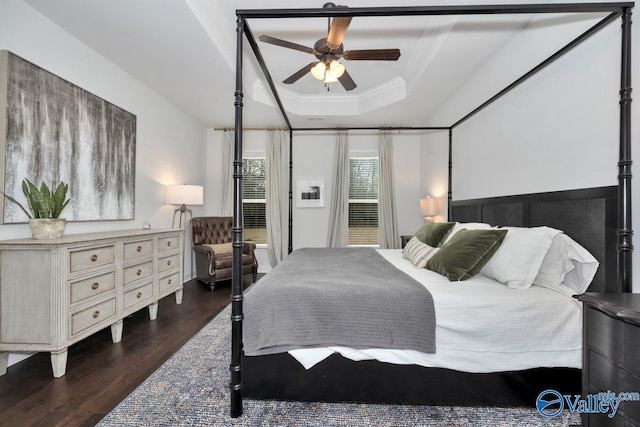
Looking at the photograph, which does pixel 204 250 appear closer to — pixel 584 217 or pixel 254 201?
pixel 254 201

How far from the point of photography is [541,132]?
228 centimetres

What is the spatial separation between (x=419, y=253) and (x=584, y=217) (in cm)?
111

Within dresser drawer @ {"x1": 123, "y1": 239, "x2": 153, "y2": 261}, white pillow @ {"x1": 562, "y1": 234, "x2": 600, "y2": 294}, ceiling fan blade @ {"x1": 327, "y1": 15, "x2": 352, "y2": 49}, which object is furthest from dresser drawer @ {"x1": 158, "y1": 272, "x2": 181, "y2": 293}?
white pillow @ {"x1": 562, "y1": 234, "x2": 600, "y2": 294}

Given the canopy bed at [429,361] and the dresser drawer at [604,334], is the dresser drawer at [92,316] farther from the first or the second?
the dresser drawer at [604,334]

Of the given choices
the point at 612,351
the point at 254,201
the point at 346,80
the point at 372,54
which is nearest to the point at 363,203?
the point at 254,201

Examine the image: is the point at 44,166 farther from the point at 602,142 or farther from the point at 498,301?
the point at 602,142

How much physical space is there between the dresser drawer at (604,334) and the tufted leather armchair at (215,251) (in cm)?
371

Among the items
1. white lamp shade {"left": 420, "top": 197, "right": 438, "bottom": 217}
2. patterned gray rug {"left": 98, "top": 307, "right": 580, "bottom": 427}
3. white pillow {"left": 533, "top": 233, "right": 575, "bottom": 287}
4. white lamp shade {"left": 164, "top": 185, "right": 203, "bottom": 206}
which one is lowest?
patterned gray rug {"left": 98, "top": 307, "right": 580, "bottom": 427}

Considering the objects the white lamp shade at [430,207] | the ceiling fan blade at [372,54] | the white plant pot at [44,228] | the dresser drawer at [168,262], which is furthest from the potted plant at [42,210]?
the white lamp shade at [430,207]

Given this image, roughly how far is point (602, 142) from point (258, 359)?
2383 mm

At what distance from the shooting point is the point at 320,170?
5465 mm

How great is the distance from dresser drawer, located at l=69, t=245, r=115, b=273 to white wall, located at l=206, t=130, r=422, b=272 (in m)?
3.08

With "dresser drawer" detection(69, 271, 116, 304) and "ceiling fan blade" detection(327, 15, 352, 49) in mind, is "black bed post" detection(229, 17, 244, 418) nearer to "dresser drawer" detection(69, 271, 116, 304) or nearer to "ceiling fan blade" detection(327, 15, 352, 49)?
"ceiling fan blade" detection(327, 15, 352, 49)

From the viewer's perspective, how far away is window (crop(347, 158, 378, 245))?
5.53 meters
